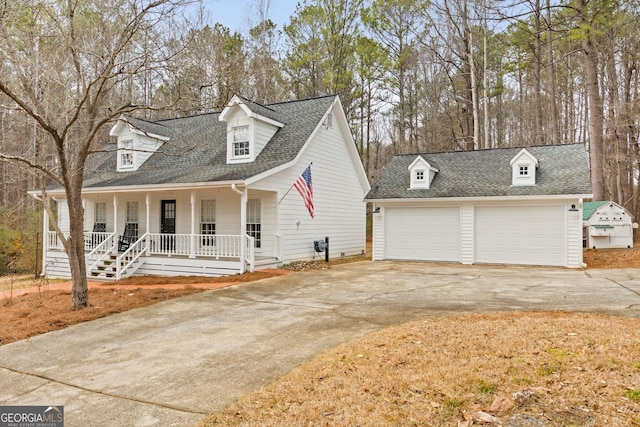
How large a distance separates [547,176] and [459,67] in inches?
527

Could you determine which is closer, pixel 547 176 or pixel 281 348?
pixel 281 348

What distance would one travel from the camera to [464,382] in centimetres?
373

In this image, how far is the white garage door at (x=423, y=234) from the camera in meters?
15.8

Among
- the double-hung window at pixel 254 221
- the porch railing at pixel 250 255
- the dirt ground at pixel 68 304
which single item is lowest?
the dirt ground at pixel 68 304

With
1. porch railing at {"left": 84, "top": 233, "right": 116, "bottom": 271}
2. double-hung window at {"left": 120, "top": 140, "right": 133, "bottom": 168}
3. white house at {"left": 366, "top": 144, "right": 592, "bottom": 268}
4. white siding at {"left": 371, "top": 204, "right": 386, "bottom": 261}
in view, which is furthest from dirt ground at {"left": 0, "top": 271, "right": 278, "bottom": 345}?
double-hung window at {"left": 120, "top": 140, "right": 133, "bottom": 168}

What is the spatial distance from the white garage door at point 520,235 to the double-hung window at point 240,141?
871 cm

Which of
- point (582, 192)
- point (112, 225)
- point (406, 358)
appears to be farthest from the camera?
point (112, 225)

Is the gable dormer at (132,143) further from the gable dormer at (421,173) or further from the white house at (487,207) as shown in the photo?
the gable dormer at (421,173)

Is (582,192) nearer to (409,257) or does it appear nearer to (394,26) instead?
(409,257)

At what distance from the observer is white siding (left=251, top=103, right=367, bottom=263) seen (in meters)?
14.8

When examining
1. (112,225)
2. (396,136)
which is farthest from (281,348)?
(396,136)

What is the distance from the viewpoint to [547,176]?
48.2 ft

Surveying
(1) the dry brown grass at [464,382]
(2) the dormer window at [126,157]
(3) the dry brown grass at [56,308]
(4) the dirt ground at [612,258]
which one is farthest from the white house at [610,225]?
(2) the dormer window at [126,157]

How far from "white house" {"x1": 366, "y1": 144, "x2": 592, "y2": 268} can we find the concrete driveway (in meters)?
2.45
